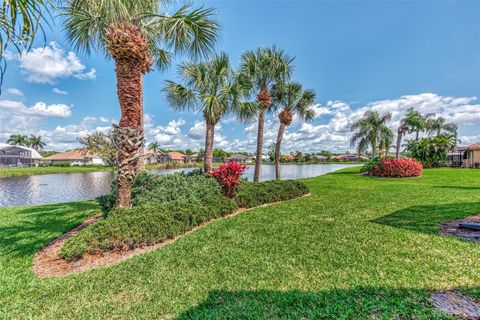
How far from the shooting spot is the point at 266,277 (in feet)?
10.5

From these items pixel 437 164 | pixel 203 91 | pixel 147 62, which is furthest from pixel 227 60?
pixel 437 164

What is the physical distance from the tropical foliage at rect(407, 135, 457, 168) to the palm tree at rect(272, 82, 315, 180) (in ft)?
63.2

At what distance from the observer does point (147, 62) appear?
18.8ft

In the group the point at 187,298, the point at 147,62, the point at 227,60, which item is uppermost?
the point at 227,60

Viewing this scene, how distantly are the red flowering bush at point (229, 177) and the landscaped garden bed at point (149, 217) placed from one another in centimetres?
16

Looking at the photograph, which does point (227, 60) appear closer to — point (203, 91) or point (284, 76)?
point (203, 91)

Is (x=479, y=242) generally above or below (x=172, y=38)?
below

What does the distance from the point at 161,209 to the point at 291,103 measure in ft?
39.6

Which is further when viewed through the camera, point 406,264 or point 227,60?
point 227,60

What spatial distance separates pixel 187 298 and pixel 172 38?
20.0 feet

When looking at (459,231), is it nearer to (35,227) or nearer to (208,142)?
(208,142)

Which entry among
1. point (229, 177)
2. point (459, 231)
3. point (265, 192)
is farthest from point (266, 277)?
point (265, 192)

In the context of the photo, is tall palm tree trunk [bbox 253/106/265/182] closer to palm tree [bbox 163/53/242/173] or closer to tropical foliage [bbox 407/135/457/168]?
palm tree [bbox 163/53/242/173]

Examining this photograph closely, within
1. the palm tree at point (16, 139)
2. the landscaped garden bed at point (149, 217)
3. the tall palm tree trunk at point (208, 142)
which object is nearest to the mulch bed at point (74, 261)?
the landscaped garden bed at point (149, 217)
